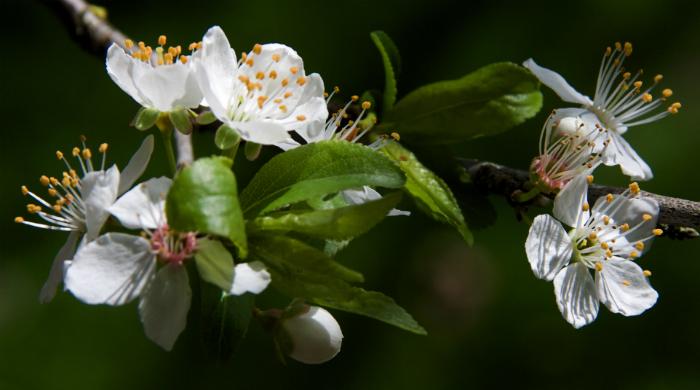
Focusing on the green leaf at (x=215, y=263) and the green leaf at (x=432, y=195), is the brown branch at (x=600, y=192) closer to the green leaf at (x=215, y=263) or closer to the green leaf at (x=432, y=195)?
the green leaf at (x=432, y=195)

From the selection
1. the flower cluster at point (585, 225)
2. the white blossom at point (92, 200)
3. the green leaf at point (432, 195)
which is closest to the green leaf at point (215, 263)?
the white blossom at point (92, 200)

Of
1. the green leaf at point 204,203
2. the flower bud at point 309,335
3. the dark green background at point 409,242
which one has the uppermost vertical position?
the green leaf at point 204,203

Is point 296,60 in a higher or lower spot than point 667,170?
higher

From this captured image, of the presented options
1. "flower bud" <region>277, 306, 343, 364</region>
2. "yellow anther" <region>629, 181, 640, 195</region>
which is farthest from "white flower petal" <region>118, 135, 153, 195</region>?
"yellow anther" <region>629, 181, 640, 195</region>

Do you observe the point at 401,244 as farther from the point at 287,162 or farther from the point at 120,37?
the point at 287,162

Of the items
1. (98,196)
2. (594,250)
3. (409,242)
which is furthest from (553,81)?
(409,242)

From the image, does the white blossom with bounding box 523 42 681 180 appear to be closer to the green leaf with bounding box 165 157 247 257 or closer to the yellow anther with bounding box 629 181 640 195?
the yellow anther with bounding box 629 181 640 195

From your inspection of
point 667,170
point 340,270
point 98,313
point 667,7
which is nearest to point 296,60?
point 340,270
